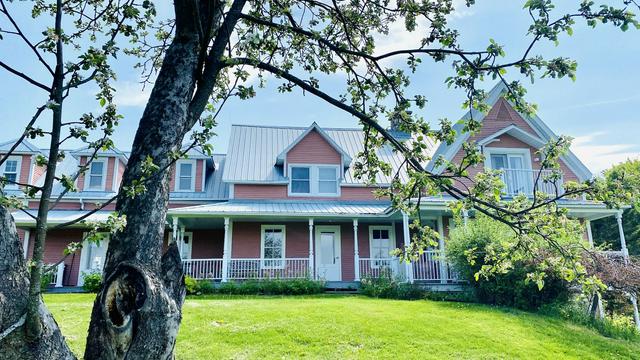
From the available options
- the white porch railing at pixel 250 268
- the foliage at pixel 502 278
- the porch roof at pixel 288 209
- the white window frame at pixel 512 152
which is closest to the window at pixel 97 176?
the porch roof at pixel 288 209

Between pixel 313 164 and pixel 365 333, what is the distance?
1215cm

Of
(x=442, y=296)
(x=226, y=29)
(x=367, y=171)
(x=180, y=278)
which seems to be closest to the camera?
(x=180, y=278)

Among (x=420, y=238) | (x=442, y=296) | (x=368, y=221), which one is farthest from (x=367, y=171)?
(x=368, y=221)

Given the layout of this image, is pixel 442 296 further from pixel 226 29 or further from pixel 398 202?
pixel 226 29

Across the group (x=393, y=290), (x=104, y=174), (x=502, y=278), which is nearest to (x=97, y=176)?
(x=104, y=174)

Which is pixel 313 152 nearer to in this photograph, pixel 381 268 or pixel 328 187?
pixel 328 187

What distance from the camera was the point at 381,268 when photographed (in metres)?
16.8

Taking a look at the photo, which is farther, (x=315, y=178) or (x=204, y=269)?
(x=315, y=178)

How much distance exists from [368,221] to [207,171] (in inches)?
344

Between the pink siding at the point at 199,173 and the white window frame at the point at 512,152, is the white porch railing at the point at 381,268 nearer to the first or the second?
the white window frame at the point at 512,152

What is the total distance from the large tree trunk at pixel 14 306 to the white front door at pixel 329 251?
16.7 metres

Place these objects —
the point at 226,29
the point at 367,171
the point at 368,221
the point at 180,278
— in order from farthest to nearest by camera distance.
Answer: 1. the point at 368,221
2. the point at 367,171
3. the point at 226,29
4. the point at 180,278

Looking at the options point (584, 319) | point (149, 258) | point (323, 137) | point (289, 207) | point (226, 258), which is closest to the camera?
point (149, 258)

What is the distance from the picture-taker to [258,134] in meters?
22.6
